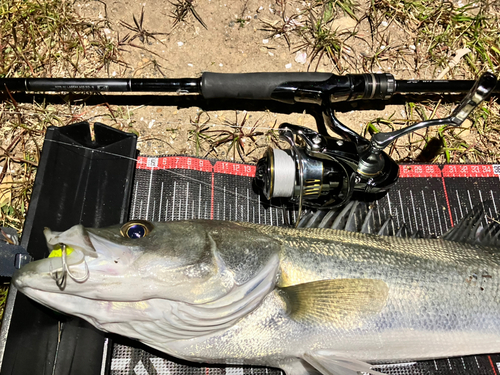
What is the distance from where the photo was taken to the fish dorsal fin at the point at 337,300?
211cm

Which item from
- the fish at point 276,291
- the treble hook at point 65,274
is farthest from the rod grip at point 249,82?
the treble hook at point 65,274

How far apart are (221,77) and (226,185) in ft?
2.78

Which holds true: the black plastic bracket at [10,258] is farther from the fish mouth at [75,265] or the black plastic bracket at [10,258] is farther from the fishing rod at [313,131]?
the fishing rod at [313,131]

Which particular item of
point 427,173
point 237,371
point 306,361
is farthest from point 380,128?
point 237,371

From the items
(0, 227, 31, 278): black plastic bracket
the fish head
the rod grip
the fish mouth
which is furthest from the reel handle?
(0, 227, 31, 278): black plastic bracket

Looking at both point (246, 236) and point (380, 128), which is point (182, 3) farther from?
point (246, 236)

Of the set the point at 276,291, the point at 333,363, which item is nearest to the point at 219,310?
the point at 276,291

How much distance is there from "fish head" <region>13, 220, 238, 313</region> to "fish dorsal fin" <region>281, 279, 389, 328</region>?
417mm

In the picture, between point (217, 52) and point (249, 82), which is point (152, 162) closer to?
point (249, 82)

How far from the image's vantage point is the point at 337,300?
84.0 inches

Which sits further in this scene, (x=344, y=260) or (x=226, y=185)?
(x=226, y=185)

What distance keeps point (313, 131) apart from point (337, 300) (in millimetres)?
1085

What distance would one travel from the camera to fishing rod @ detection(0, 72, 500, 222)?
252cm

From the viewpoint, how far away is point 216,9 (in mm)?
3566
